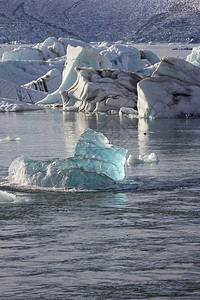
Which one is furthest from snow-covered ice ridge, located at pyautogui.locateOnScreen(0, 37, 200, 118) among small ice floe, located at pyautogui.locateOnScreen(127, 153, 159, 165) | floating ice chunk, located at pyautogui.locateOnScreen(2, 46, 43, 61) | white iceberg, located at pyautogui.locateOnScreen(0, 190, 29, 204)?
white iceberg, located at pyautogui.locateOnScreen(0, 190, 29, 204)

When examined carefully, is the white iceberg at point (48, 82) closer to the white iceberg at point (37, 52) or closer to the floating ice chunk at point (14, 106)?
the floating ice chunk at point (14, 106)

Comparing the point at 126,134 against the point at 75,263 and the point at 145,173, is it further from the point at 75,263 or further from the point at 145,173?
the point at 75,263

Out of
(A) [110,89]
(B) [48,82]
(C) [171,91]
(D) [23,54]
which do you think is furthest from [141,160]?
(D) [23,54]

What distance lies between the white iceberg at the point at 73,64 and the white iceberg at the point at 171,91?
6536 millimetres

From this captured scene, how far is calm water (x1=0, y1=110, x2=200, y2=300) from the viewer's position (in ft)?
18.3

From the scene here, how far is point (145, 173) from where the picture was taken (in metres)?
11.0

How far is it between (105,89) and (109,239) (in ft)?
57.9

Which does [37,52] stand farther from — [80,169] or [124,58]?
[80,169]

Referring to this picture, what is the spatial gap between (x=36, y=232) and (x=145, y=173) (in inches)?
155

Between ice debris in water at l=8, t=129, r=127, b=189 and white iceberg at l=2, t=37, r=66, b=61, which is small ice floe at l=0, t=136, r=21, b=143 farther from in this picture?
white iceberg at l=2, t=37, r=66, b=61

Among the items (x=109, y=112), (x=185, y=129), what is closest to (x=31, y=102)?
(x=109, y=112)

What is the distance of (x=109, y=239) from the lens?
22.7 ft

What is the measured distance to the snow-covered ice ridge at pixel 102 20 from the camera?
475ft

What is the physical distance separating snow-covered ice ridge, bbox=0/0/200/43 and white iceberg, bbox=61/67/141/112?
377 feet
